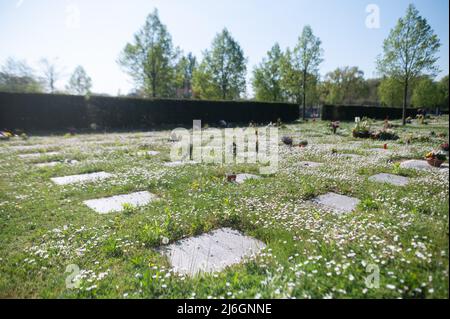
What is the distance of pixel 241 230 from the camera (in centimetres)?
383

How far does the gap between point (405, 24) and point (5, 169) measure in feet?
79.1

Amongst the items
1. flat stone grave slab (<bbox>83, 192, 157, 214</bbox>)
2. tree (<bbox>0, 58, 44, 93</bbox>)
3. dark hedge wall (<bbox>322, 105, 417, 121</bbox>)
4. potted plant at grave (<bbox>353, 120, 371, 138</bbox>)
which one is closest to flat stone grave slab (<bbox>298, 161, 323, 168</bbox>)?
flat stone grave slab (<bbox>83, 192, 157, 214</bbox>)

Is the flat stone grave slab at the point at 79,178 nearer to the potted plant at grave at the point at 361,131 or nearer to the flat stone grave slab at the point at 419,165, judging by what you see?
the flat stone grave slab at the point at 419,165

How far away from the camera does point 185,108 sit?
24.1m

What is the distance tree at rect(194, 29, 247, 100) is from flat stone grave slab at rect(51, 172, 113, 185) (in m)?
30.8

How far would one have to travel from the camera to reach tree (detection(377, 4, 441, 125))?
19.4 metres

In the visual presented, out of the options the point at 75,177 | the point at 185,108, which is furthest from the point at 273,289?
the point at 185,108

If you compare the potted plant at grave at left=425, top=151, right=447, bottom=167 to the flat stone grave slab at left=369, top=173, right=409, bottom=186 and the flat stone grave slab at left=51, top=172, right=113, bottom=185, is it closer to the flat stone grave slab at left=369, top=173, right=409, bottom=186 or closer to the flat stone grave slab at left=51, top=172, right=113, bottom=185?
the flat stone grave slab at left=369, top=173, right=409, bottom=186

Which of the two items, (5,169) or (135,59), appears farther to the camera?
(135,59)

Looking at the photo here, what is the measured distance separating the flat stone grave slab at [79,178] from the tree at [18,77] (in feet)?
147

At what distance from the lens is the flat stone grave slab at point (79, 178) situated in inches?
251

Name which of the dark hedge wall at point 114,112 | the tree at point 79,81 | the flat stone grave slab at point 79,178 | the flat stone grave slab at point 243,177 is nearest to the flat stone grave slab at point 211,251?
the flat stone grave slab at point 243,177

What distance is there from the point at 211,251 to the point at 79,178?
478 centimetres
